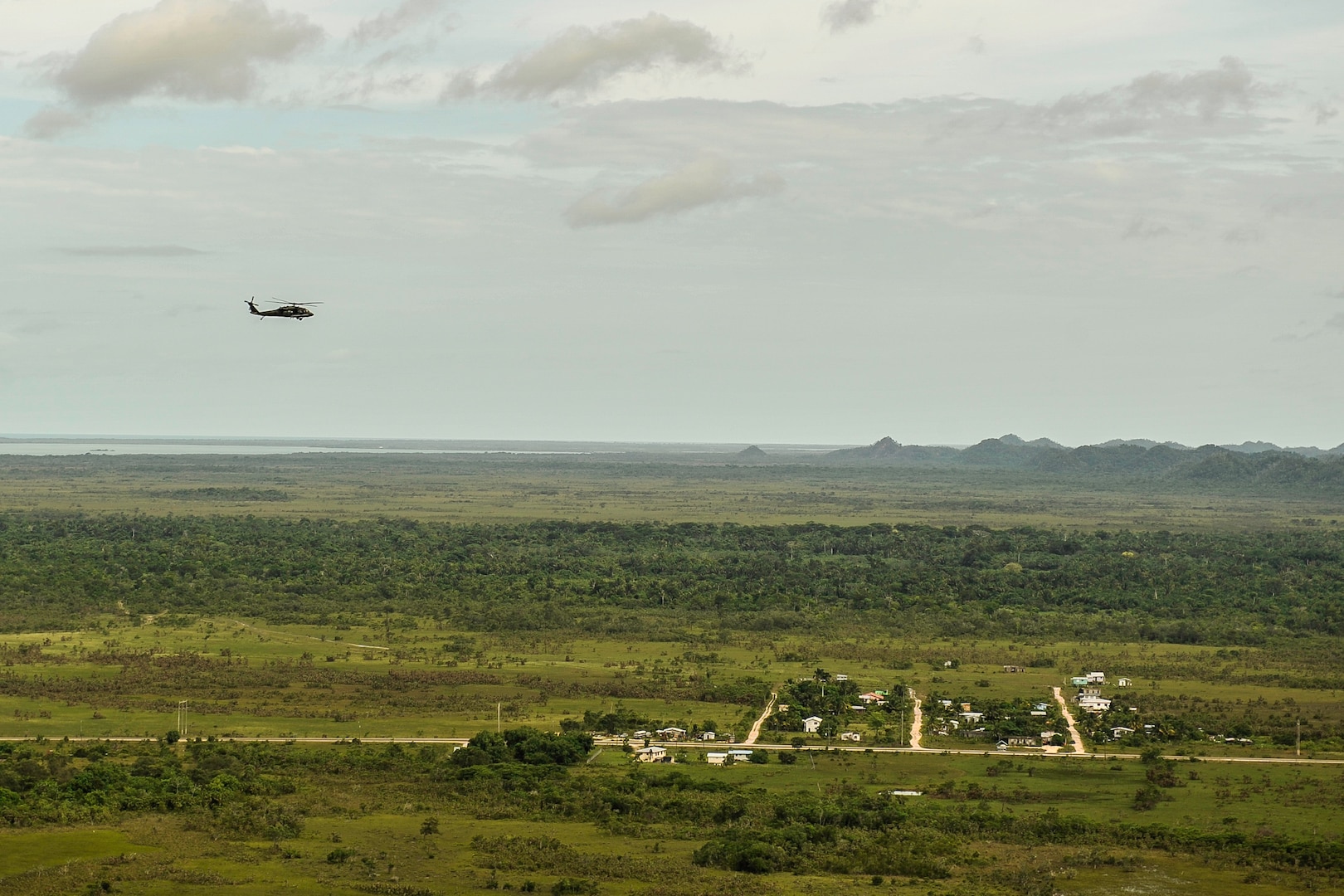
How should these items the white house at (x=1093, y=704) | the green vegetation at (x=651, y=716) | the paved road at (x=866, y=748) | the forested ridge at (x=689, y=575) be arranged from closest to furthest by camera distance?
the green vegetation at (x=651, y=716), the paved road at (x=866, y=748), the white house at (x=1093, y=704), the forested ridge at (x=689, y=575)

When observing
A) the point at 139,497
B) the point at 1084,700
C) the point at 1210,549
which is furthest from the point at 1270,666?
the point at 139,497

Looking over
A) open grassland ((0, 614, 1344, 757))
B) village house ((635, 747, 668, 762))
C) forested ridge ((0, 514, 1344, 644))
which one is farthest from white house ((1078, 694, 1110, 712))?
forested ridge ((0, 514, 1344, 644))

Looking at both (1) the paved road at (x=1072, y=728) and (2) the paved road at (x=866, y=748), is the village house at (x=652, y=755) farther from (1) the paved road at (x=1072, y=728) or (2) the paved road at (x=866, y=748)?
(1) the paved road at (x=1072, y=728)

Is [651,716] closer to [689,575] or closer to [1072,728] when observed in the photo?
[1072,728]

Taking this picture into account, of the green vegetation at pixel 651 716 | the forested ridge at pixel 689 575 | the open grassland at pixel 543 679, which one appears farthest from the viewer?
the forested ridge at pixel 689 575

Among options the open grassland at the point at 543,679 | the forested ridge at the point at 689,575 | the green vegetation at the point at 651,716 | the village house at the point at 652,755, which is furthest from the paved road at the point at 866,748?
the forested ridge at the point at 689,575

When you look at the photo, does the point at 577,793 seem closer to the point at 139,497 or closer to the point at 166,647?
the point at 166,647
